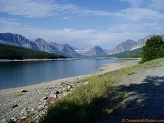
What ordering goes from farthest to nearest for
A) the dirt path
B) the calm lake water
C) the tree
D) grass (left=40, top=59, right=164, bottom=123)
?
the calm lake water
the tree
grass (left=40, top=59, right=164, bottom=123)
the dirt path

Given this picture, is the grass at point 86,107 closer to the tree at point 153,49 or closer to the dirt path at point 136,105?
the dirt path at point 136,105

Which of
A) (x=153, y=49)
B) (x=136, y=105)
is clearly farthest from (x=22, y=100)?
(x=153, y=49)

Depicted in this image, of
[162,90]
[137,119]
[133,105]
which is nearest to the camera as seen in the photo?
[137,119]

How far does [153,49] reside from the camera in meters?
62.5

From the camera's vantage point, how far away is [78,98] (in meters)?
15.0

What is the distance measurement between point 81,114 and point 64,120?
3.43ft

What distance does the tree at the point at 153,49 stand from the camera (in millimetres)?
61050

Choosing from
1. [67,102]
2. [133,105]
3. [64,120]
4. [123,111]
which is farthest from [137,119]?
[67,102]

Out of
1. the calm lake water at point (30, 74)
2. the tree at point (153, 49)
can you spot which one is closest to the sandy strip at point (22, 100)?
the calm lake water at point (30, 74)

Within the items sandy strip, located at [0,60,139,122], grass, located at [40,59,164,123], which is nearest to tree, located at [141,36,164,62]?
sandy strip, located at [0,60,139,122]

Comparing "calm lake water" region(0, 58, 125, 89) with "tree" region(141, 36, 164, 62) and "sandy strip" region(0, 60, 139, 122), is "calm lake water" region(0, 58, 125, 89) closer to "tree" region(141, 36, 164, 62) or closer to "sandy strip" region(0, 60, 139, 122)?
"sandy strip" region(0, 60, 139, 122)

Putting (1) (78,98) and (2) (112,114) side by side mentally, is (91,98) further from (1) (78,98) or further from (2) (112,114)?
(2) (112,114)

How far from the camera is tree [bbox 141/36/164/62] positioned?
200 ft

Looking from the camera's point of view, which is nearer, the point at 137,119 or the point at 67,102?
the point at 137,119
